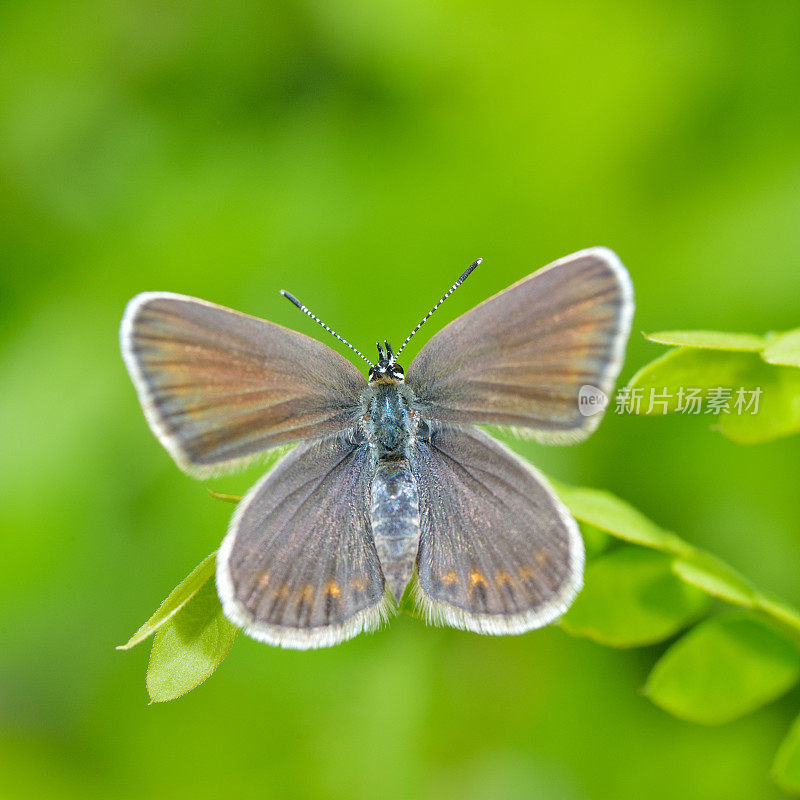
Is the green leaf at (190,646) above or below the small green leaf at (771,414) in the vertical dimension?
below

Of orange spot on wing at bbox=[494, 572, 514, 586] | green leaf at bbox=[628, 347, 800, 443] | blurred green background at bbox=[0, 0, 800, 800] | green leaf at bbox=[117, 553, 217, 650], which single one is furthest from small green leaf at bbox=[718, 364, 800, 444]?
blurred green background at bbox=[0, 0, 800, 800]

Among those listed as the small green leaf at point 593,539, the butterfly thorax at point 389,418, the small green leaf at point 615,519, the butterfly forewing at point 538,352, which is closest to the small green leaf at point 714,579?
the small green leaf at point 615,519

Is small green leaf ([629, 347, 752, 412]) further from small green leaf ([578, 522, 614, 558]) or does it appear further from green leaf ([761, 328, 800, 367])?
small green leaf ([578, 522, 614, 558])

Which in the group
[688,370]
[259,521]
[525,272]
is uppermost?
[525,272]

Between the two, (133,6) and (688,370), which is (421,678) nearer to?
(688,370)

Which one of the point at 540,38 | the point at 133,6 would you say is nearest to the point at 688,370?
the point at 540,38

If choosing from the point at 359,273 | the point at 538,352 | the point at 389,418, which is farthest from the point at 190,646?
the point at 359,273

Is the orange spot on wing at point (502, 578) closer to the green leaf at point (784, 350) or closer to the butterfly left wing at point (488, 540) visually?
the butterfly left wing at point (488, 540)
